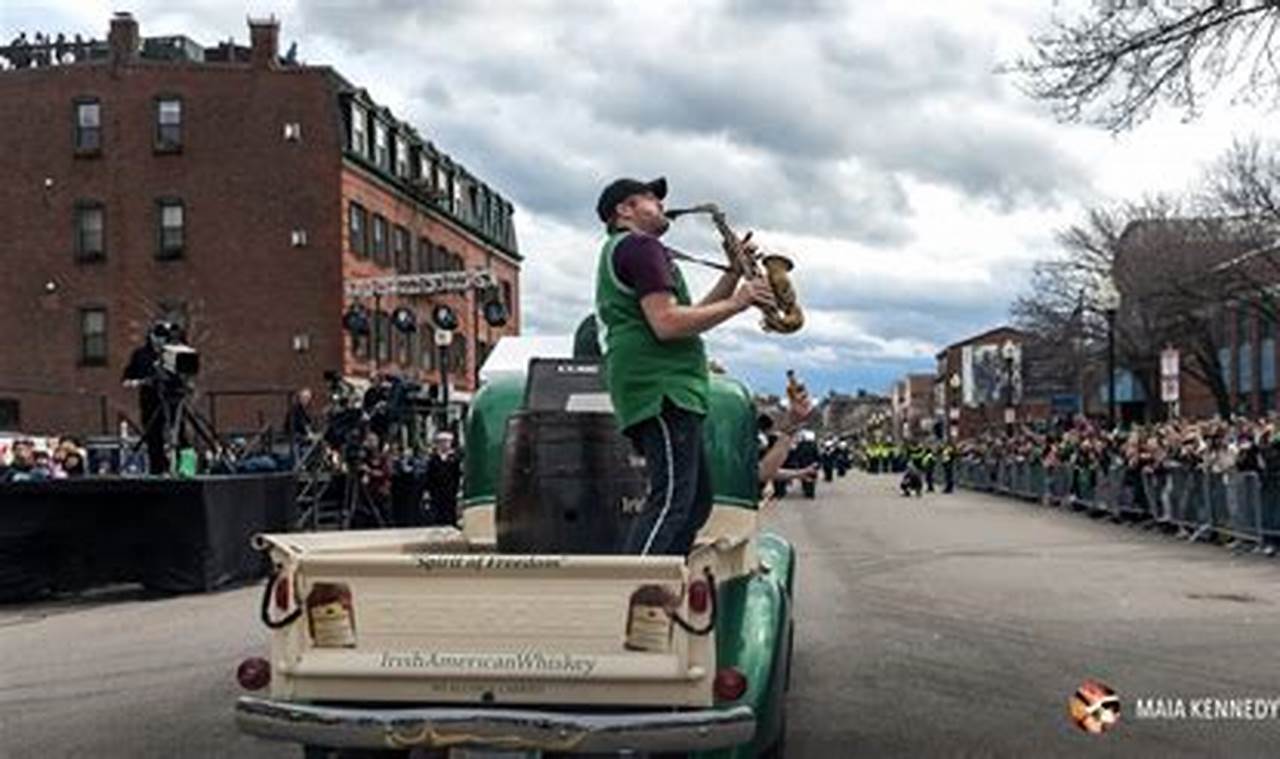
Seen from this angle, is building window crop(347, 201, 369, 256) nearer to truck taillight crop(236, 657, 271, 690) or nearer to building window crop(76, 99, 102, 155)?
building window crop(76, 99, 102, 155)

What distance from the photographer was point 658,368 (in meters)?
5.77

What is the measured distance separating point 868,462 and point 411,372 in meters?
35.6

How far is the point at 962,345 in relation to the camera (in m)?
136

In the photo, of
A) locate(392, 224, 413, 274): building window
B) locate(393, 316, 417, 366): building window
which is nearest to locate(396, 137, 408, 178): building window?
Result: locate(392, 224, 413, 274): building window

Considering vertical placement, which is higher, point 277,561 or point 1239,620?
point 277,561

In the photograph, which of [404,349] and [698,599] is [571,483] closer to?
[698,599]

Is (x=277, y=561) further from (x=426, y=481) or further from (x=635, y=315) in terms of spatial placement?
(x=426, y=481)

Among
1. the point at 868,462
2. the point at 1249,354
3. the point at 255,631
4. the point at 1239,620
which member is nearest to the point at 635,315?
the point at 255,631

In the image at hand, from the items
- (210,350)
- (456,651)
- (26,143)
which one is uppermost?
(26,143)

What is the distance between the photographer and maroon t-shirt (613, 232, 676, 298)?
565 cm

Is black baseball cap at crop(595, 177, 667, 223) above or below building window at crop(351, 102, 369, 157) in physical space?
below

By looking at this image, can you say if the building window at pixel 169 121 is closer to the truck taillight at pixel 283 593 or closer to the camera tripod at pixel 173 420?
the camera tripod at pixel 173 420

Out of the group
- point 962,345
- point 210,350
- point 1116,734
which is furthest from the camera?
point 962,345

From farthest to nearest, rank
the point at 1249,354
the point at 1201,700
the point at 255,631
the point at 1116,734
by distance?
1. the point at 1249,354
2. the point at 255,631
3. the point at 1201,700
4. the point at 1116,734
